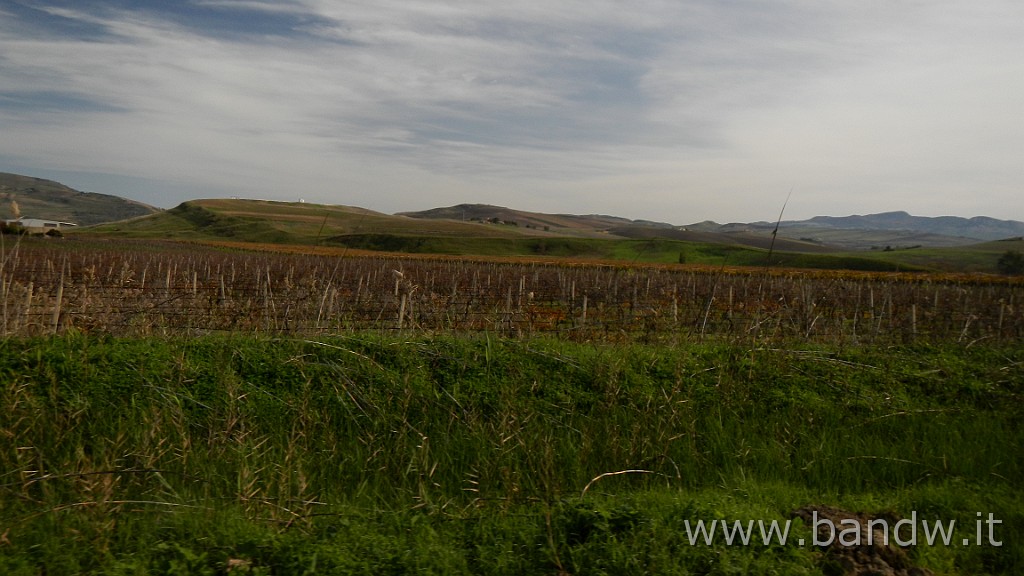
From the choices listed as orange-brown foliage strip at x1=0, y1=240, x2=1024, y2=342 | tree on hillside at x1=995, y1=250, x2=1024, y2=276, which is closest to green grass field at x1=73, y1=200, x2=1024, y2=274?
tree on hillside at x1=995, y1=250, x2=1024, y2=276

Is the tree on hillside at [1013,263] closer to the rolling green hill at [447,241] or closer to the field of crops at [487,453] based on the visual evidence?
the rolling green hill at [447,241]

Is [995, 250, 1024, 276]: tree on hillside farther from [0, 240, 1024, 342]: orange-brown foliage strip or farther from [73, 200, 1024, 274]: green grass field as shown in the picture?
[0, 240, 1024, 342]: orange-brown foliage strip

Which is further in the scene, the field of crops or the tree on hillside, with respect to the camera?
the tree on hillside

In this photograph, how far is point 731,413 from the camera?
5.67 metres

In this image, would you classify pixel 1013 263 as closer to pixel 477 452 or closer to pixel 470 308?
pixel 470 308

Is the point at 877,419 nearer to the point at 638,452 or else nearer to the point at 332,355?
the point at 638,452

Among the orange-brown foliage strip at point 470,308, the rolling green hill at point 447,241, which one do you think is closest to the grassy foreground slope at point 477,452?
the orange-brown foliage strip at point 470,308

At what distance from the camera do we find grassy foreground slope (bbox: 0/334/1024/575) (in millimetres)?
3357

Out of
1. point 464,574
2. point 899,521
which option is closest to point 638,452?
point 899,521

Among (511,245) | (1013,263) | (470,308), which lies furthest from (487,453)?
(511,245)

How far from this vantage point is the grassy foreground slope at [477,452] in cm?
336

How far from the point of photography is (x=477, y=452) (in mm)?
4809

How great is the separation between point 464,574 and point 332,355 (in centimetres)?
313

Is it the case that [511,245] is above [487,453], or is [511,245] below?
above
